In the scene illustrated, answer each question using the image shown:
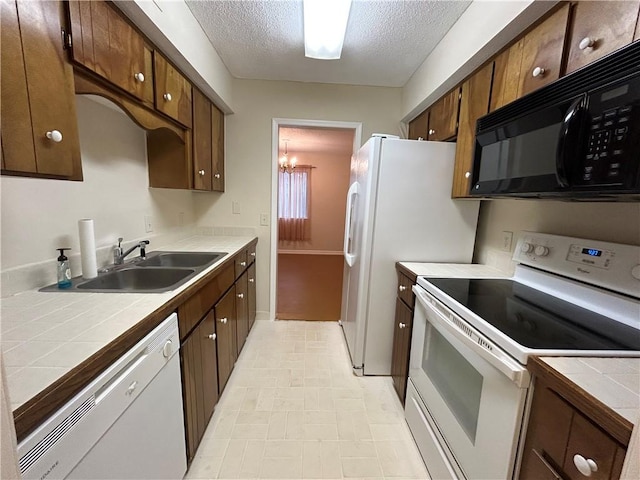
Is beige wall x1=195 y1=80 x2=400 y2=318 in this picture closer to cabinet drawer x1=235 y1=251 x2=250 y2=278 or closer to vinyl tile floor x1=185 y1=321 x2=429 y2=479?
cabinet drawer x1=235 y1=251 x2=250 y2=278

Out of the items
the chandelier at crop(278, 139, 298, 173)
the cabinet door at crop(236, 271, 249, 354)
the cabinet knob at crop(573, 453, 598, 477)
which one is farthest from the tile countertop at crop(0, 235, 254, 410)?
the chandelier at crop(278, 139, 298, 173)

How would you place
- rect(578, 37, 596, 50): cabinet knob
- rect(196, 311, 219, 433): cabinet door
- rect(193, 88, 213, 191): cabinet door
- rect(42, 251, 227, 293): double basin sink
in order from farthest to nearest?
1. rect(193, 88, 213, 191): cabinet door
2. rect(196, 311, 219, 433): cabinet door
3. rect(42, 251, 227, 293): double basin sink
4. rect(578, 37, 596, 50): cabinet knob

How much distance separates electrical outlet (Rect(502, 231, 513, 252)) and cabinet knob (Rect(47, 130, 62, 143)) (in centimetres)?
214

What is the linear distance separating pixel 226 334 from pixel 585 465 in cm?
171

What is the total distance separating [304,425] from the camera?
1618mm

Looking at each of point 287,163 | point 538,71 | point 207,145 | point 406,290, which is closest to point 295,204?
point 287,163

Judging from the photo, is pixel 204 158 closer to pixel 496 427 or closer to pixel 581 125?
pixel 581 125

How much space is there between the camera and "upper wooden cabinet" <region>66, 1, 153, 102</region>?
950 millimetres

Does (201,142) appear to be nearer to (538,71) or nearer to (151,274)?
(151,274)

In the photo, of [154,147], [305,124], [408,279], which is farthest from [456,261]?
[154,147]

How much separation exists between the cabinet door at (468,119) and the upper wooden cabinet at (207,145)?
182cm

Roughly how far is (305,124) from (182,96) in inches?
48.7

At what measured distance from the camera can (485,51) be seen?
1.44 meters

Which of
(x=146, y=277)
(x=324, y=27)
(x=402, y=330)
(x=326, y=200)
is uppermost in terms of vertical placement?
(x=324, y=27)
